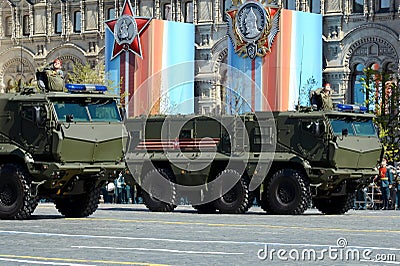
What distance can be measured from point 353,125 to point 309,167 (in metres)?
1.80

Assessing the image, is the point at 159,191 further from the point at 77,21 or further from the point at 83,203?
the point at 77,21

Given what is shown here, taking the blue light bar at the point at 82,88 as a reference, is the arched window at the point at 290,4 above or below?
above

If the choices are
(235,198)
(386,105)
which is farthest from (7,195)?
(386,105)

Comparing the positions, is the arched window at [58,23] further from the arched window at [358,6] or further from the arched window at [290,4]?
the arched window at [358,6]

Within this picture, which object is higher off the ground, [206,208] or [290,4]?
[290,4]

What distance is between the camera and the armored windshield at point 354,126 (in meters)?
30.1

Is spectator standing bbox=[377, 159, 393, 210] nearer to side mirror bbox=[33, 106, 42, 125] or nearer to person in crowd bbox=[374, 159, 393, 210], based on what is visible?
person in crowd bbox=[374, 159, 393, 210]

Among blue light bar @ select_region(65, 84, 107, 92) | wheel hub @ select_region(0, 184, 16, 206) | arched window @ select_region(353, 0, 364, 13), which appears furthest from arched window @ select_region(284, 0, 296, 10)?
wheel hub @ select_region(0, 184, 16, 206)

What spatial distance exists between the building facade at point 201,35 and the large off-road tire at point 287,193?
1131 inches

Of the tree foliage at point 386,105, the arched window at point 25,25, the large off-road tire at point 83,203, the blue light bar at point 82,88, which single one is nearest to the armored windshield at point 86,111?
the blue light bar at point 82,88

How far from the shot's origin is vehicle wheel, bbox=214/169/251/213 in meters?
30.4

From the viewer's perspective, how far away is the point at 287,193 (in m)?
29.8

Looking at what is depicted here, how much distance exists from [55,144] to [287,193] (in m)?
6.98

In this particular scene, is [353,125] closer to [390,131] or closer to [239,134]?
[239,134]
